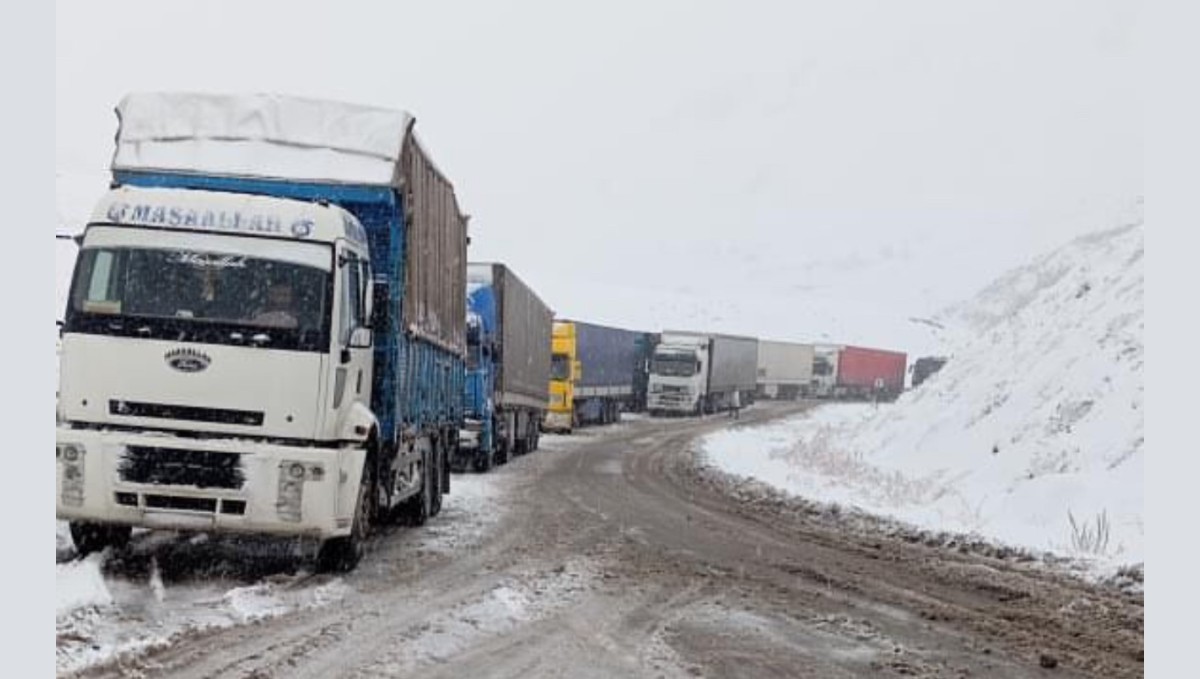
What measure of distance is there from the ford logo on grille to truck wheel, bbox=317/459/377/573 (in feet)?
5.50

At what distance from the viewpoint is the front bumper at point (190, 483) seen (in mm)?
10117

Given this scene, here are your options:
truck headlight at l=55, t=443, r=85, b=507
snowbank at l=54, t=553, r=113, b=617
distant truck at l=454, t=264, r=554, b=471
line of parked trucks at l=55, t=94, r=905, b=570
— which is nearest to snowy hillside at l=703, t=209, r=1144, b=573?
distant truck at l=454, t=264, r=554, b=471

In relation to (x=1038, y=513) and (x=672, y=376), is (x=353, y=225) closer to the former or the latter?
(x=1038, y=513)

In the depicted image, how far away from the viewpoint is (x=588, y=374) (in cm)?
4244

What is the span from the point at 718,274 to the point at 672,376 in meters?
52.3

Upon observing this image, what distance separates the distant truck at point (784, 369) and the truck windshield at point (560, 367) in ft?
107

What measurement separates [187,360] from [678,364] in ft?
140

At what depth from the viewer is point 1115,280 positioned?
27891 millimetres

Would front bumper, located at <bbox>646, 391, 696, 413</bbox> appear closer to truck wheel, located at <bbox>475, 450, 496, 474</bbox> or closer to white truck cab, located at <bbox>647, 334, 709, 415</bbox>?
white truck cab, located at <bbox>647, 334, 709, 415</bbox>

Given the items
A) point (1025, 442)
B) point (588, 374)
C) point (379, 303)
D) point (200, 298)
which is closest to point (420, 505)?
point (379, 303)

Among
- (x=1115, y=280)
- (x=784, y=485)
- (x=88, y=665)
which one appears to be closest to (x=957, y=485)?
(x=784, y=485)

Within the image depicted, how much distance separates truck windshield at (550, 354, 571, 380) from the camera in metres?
39.9

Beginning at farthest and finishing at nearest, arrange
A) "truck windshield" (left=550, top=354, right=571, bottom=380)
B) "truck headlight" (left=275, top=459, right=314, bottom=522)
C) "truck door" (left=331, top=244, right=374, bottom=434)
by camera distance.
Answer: "truck windshield" (left=550, top=354, right=571, bottom=380) < "truck door" (left=331, top=244, right=374, bottom=434) < "truck headlight" (left=275, top=459, right=314, bottom=522)

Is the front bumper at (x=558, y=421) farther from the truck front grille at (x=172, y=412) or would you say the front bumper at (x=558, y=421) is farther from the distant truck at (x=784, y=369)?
the distant truck at (x=784, y=369)
